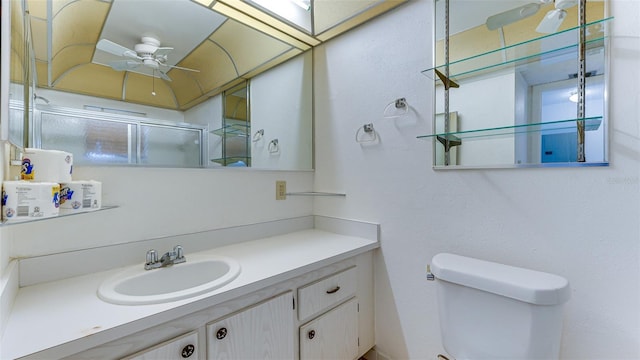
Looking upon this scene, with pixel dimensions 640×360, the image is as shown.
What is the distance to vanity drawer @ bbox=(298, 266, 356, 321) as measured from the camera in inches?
44.7

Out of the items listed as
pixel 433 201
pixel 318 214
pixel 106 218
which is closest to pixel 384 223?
pixel 433 201

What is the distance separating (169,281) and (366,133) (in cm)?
122

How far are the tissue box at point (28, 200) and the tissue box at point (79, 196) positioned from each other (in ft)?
0.38

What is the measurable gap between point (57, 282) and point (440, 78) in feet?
5.84

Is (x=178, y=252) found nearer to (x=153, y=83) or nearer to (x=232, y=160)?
(x=232, y=160)

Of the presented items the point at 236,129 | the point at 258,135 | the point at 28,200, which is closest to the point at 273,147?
the point at 258,135

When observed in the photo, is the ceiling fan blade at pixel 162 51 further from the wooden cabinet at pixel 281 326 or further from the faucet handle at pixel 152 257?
the wooden cabinet at pixel 281 326

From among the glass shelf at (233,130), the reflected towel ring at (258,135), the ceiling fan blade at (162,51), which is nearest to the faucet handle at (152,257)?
the glass shelf at (233,130)

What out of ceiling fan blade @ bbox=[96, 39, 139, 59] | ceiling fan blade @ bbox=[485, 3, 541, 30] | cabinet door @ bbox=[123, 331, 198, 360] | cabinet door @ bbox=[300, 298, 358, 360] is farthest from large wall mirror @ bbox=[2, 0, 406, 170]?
cabinet door @ bbox=[300, 298, 358, 360]

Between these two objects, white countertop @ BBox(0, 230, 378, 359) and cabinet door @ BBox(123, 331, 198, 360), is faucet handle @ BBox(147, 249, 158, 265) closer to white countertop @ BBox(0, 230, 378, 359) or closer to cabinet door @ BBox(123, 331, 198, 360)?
white countertop @ BBox(0, 230, 378, 359)

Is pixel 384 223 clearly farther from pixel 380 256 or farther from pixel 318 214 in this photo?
pixel 318 214

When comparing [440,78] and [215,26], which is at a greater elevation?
[215,26]

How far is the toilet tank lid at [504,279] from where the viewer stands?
833mm

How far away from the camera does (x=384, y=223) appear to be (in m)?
1.48
